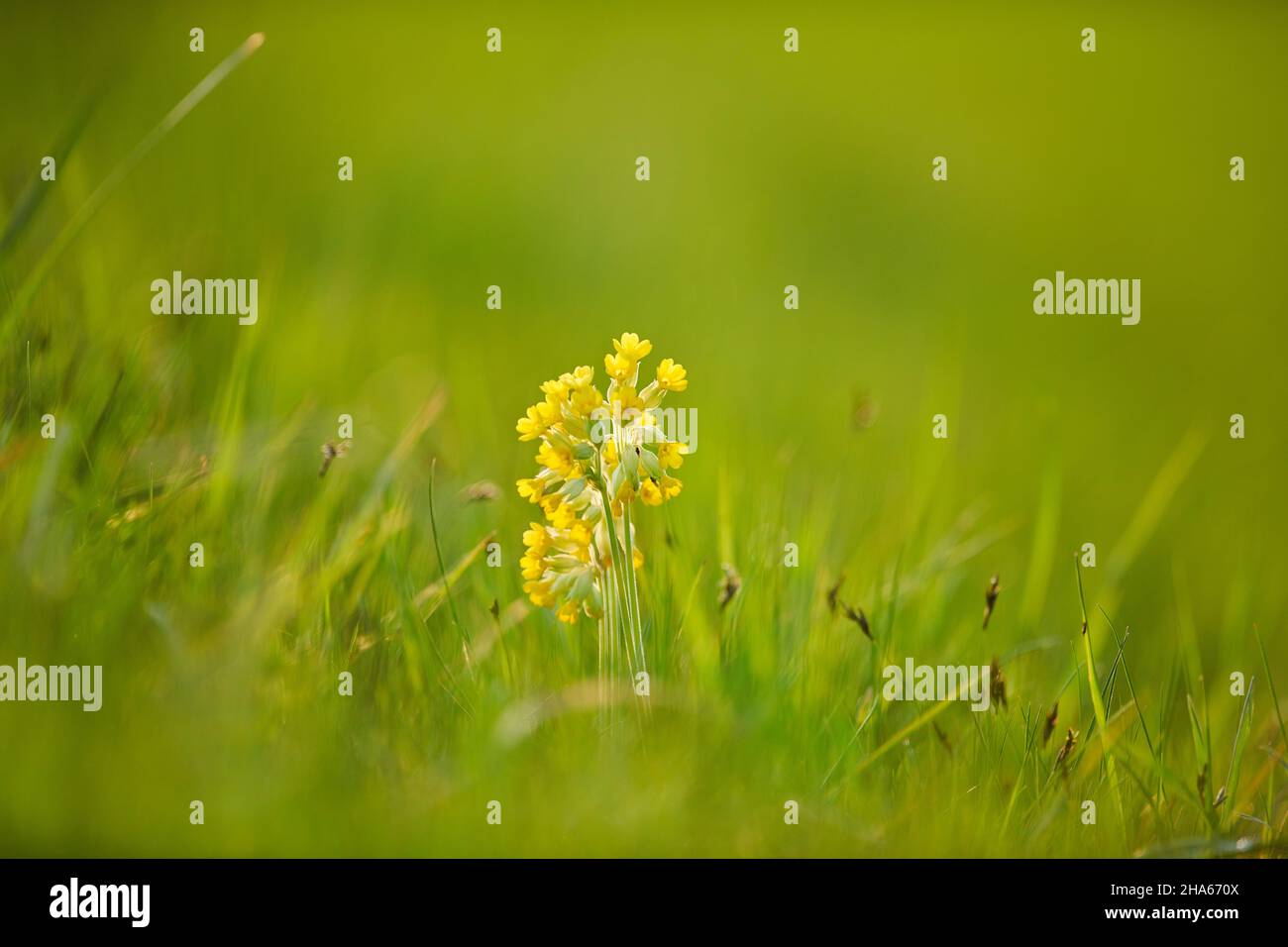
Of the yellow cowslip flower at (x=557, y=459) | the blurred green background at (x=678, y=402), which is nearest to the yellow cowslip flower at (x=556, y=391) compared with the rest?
the yellow cowslip flower at (x=557, y=459)

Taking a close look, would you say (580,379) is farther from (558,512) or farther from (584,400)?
(558,512)

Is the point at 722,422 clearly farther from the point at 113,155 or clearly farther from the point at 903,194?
the point at 113,155

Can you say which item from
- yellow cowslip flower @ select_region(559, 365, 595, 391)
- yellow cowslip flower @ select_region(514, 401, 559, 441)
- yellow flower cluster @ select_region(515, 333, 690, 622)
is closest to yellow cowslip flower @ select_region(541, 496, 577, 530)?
yellow flower cluster @ select_region(515, 333, 690, 622)

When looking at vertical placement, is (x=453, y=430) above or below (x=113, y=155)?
below

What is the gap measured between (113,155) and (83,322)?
3.55ft

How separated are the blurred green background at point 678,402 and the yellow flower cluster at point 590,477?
0.18 metres

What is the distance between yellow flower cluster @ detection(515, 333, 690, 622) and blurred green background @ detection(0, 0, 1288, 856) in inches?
7.2

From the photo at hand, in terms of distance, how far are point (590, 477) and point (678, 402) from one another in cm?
111

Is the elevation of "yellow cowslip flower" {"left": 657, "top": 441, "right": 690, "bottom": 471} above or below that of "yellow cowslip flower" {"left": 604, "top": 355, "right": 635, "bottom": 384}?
below

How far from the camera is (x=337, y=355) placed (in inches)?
135

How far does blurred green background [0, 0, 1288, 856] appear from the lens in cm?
244

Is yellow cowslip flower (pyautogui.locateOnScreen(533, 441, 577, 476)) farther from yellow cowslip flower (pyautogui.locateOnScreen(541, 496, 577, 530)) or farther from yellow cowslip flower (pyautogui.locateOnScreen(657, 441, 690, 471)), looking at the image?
yellow cowslip flower (pyautogui.locateOnScreen(657, 441, 690, 471))
